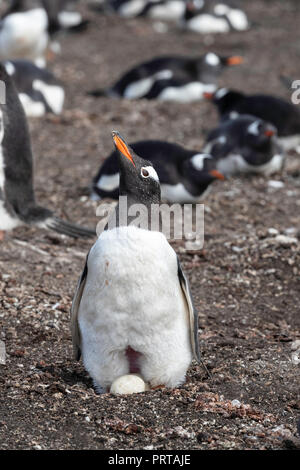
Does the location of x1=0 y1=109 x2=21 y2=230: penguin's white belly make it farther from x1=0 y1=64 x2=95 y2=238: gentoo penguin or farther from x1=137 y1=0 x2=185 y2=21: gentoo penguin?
x1=137 y1=0 x2=185 y2=21: gentoo penguin

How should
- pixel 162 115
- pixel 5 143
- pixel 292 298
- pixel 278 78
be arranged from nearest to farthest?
1. pixel 292 298
2. pixel 5 143
3. pixel 162 115
4. pixel 278 78

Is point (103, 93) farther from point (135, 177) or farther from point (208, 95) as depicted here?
point (135, 177)

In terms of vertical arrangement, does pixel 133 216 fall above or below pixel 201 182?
above

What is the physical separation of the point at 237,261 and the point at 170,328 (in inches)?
76.6

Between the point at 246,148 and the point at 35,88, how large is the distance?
259 cm

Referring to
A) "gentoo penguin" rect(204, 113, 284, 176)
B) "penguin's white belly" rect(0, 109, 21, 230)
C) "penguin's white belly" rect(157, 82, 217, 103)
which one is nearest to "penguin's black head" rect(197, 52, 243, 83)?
"penguin's white belly" rect(157, 82, 217, 103)

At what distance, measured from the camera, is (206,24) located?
42.8ft

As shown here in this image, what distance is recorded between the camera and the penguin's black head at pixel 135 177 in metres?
3.62

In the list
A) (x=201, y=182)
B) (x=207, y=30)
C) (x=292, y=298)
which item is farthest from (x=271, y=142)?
(x=207, y=30)

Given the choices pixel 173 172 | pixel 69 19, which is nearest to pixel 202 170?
pixel 173 172

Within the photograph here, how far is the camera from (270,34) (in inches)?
515

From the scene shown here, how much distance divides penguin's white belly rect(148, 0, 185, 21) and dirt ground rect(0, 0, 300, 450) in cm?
435

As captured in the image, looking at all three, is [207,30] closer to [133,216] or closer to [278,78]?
[278,78]

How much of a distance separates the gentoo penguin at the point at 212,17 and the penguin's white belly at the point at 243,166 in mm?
6103
